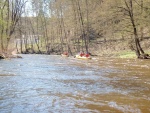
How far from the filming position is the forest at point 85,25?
1244 inches

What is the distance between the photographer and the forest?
104 feet

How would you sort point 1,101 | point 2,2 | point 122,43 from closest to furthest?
point 1,101
point 2,2
point 122,43

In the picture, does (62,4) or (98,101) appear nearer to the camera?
(98,101)

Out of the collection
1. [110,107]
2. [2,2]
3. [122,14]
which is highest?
[2,2]

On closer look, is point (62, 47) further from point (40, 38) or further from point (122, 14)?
point (122, 14)

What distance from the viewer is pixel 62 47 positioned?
5650 centimetres

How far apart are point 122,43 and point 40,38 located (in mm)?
32413

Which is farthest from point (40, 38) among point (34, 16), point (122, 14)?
point (122, 14)

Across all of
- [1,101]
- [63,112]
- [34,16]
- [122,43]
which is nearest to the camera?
[63,112]

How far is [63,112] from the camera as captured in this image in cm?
698

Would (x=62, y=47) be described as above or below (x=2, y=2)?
below

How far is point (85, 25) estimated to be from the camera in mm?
51531

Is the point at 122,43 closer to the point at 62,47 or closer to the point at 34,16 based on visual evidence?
the point at 62,47

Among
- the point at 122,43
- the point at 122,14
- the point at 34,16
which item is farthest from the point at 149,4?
the point at 34,16
